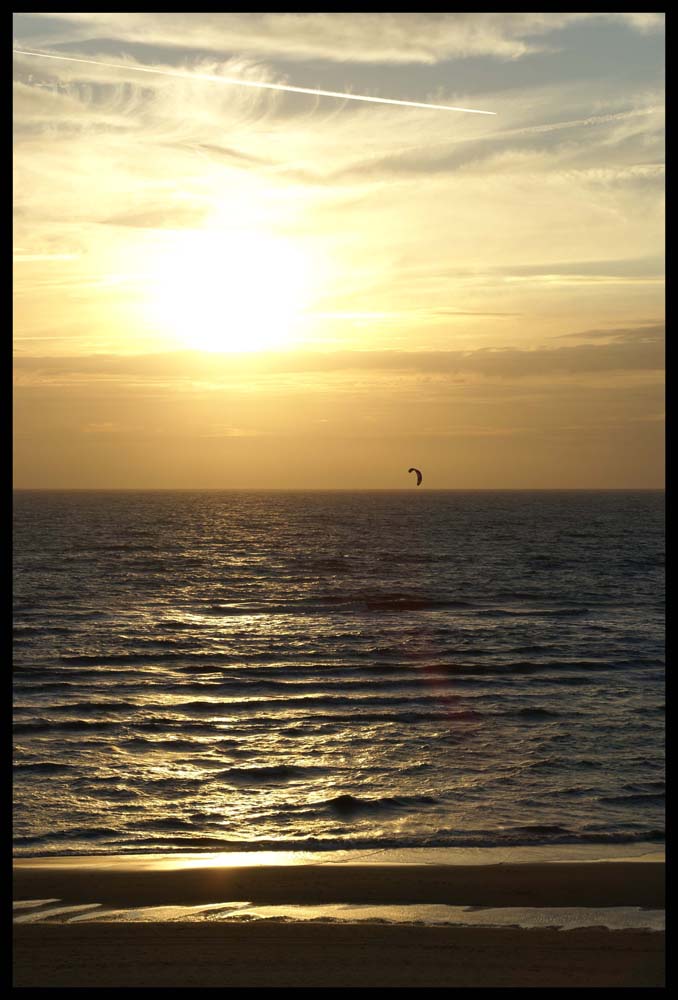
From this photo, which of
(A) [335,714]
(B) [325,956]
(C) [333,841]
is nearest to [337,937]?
(B) [325,956]

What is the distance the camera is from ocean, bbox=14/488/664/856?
15164 millimetres

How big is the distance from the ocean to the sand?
1672mm

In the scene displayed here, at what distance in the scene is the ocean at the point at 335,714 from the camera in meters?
15.2

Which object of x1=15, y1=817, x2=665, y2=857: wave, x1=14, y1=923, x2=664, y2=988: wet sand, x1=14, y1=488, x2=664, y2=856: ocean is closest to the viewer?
x1=14, y1=923, x2=664, y2=988: wet sand

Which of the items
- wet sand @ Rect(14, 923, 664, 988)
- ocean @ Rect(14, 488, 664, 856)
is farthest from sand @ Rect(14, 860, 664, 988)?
ocean @ Rect(14, 488, 664, 856)

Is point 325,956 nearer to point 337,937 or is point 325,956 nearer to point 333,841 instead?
point 337,937

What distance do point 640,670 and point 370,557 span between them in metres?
50.5

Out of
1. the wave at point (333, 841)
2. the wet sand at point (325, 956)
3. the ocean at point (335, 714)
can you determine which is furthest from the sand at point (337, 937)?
the ocean at point (335, 714)

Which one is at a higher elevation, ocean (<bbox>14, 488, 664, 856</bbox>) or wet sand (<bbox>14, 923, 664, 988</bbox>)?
wet sand (<bbox>14, 923, 664, 988</bbox>)

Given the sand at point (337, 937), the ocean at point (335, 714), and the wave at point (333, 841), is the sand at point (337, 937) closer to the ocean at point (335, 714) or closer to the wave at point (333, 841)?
the wave at point (333, 841)

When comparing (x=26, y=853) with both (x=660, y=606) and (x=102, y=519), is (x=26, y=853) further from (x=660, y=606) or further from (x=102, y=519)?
(x=102, y=519)

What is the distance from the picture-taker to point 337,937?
9672 mm

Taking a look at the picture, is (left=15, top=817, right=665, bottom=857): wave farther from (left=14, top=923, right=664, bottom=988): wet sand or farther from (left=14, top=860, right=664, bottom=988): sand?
(left=14, top=923, right=664, bottom=988): wet sand
